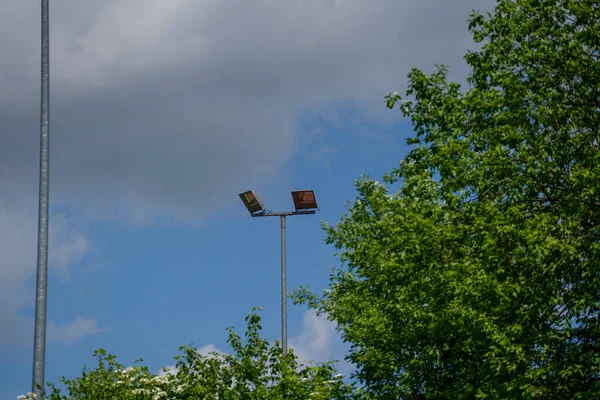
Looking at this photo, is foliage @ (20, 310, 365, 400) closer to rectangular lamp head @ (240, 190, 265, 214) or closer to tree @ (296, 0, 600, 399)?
tree @ (296, 0, 600, 399)

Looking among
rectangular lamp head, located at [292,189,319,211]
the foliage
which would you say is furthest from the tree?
rectangular lamp head, located at [292,189,319,211]

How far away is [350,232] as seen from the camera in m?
26.7

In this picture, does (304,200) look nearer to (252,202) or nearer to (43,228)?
(252,202)

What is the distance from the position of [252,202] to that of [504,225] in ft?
65.6

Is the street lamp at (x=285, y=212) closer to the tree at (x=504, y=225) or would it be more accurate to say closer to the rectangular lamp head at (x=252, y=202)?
the rectangular lamp head at (x=252, y=202)

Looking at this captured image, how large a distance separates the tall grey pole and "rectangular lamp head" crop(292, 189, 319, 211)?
52.8 ft

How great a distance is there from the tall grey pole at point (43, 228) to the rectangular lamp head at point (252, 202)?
1579cm

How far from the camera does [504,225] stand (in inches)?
625

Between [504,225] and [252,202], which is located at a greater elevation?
[252,202]

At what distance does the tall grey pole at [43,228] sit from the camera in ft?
53.2

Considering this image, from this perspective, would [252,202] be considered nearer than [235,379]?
No

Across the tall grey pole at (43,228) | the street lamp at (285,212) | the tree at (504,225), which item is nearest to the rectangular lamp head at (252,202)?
the street lamp at (285,212)

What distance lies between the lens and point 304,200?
34719 mm

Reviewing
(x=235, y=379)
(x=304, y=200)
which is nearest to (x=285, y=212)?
(x=304, y=200)
